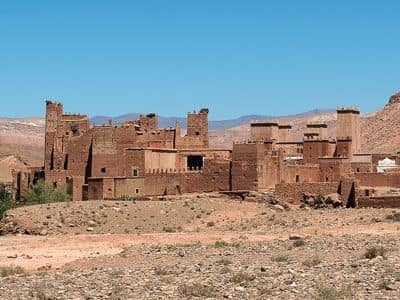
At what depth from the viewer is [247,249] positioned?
26234 millimetres

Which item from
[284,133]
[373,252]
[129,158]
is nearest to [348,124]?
[284,133]

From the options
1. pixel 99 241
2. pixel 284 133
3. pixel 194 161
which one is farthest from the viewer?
pixel 284 133

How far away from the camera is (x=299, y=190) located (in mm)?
42719

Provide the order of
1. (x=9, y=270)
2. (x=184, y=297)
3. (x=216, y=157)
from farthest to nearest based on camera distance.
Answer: (x=216, y=157) < (x=9, y=270) < (x=184, y=297)

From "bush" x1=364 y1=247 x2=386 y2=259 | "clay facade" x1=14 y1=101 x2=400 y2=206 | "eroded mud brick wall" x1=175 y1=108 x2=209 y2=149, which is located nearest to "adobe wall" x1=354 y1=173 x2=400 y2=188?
"clay facade" x1=14 y1=101 x2=400 y2=206

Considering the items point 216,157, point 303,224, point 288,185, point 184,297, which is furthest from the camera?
point 216,157

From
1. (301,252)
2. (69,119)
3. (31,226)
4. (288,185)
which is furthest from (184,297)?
(69,119)

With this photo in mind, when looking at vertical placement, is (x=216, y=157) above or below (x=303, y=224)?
above

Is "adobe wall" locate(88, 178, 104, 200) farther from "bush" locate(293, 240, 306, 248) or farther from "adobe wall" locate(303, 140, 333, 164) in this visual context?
"bush" locate(293, 240, 306, 248)

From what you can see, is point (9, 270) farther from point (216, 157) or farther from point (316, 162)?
point (316, 162)

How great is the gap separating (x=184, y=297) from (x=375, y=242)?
869 centimetres

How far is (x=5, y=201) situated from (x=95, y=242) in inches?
594

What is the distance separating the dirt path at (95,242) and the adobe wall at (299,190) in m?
8.63

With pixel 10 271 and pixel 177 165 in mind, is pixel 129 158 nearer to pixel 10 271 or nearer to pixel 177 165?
pixel 177 165
